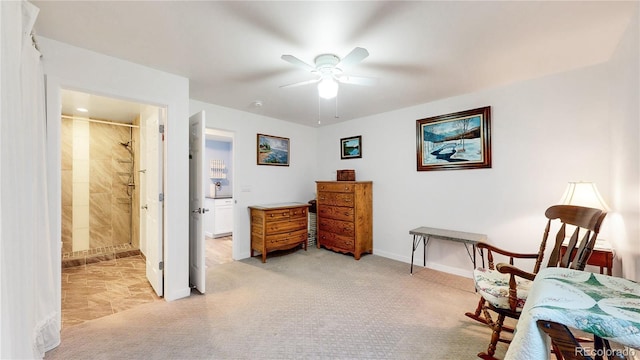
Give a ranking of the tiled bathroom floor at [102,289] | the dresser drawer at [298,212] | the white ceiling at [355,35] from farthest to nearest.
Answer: the dresser drawer at [298,212] < the tiled bathroom floor at [102,289] < the white ceiling at [355,35]

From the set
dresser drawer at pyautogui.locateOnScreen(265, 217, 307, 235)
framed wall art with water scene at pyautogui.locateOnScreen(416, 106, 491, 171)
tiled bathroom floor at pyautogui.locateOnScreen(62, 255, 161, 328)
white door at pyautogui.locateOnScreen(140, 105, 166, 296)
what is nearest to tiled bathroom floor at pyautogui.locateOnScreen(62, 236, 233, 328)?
tiled bathroom floor at pyautogui.locateOnScreen(62, 255, 161, 328)

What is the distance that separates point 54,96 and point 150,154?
1.04 m

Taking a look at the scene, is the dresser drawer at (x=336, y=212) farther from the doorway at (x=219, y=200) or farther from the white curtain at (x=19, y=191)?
the white curtain at (x=19, y=191)

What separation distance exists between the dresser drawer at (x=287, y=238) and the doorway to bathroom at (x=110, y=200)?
156 centimetres

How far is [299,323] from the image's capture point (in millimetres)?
2229

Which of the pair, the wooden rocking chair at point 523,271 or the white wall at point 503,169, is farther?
the white wall at point 503,169

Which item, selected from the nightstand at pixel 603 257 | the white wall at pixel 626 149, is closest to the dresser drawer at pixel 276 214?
the nightstand at pixel 603 257

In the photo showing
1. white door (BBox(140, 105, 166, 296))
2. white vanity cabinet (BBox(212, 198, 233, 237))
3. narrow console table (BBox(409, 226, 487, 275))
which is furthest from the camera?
white vanity cabinet (BBox(212, 198, 233, 237))

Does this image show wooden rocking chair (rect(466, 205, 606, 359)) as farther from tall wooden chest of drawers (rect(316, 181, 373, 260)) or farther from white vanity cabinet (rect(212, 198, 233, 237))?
white vanity cabinet (rect(212, 198, 233, 237))

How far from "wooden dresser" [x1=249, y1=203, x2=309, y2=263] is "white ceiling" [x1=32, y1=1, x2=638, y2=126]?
1.97 m

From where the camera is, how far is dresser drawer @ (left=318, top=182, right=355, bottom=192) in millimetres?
4043

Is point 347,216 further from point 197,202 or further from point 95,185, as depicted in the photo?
point 95,185

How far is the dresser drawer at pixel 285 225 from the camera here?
13.0ft

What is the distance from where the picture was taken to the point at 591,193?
2.23 metres
